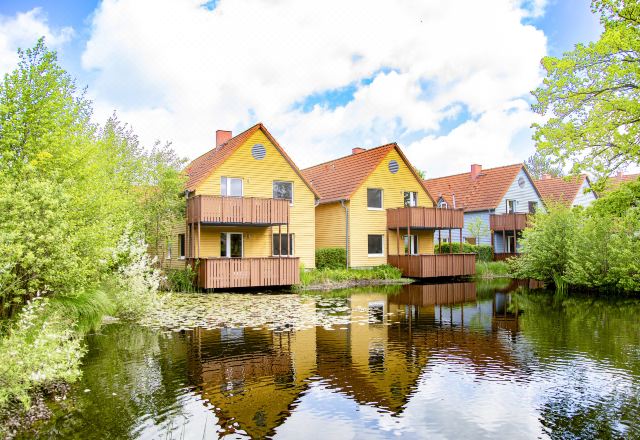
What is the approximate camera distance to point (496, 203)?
40656 mm

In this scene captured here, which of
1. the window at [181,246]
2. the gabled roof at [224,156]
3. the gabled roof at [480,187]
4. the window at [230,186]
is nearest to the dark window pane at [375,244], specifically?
the gabled roof at [224,156]

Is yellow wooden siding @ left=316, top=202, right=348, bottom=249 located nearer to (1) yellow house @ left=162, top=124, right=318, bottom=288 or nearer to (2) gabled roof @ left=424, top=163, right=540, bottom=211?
(1) yellow house @ left=162, top=124, right=318, bottom=288

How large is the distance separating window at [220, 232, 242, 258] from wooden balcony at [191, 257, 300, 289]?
255cm

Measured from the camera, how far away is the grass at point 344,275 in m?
27.1

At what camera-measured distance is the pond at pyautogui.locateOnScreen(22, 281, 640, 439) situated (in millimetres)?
6535

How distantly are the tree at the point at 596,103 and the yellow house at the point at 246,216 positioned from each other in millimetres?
13288

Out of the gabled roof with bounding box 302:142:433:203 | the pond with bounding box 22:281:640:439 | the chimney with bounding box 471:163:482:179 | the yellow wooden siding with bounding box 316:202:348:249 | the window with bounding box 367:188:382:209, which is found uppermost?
the chimney with bounding box 471:163:482:179

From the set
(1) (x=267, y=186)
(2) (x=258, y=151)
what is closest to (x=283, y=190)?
(1) (x=267, y=186)

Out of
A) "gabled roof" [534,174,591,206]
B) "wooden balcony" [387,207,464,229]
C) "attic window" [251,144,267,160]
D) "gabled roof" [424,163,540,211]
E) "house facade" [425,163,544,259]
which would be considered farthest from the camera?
"gabled roof" [534,174,591,206]

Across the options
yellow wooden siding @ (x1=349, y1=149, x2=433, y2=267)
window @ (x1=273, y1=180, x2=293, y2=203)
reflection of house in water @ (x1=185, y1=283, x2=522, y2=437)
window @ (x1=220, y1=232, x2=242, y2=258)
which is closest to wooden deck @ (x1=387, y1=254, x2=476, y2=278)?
yellow wooden siding @ (x1=349, y1=149, x2=433, y2=267)

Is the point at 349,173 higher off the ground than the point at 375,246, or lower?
higher

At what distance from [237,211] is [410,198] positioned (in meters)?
14.4

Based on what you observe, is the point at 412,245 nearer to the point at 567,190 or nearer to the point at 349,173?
the point at 349,173

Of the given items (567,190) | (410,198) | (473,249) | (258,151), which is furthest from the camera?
(567,190)
